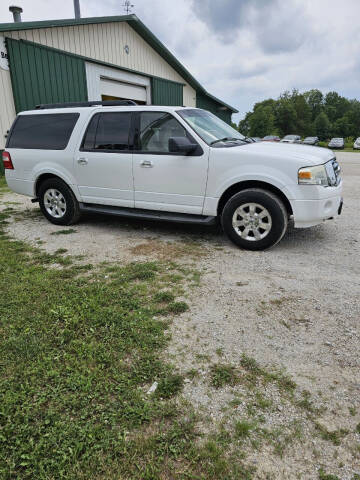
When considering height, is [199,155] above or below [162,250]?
above

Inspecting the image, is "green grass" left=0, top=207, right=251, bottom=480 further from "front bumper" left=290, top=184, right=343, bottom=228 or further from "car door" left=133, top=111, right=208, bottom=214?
"front bumper" left=290, top=184, right=343, bottom=228

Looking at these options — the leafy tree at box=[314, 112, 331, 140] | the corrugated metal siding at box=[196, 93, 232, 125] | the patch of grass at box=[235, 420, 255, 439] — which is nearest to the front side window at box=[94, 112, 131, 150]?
the patch of grass at box=[235, 420, 255, 439]

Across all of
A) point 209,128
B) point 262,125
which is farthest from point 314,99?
point 209,128

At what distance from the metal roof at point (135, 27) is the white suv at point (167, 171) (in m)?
6.96

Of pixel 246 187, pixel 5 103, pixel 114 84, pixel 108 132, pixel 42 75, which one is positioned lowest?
pixel 246 187

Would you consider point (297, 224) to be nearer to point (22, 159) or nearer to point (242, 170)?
point (242, 170)

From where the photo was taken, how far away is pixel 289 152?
4.51 m

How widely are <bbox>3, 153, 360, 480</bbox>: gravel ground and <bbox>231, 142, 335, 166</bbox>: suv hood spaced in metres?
1.21

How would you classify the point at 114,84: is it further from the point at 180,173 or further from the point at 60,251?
the point at 60,251

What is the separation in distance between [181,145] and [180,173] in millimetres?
405

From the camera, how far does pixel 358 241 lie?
5.13 metres

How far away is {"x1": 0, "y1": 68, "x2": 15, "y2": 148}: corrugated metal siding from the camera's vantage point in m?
11.2

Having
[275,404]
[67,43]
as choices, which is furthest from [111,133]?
[67,43]

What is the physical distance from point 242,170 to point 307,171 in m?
0.80
